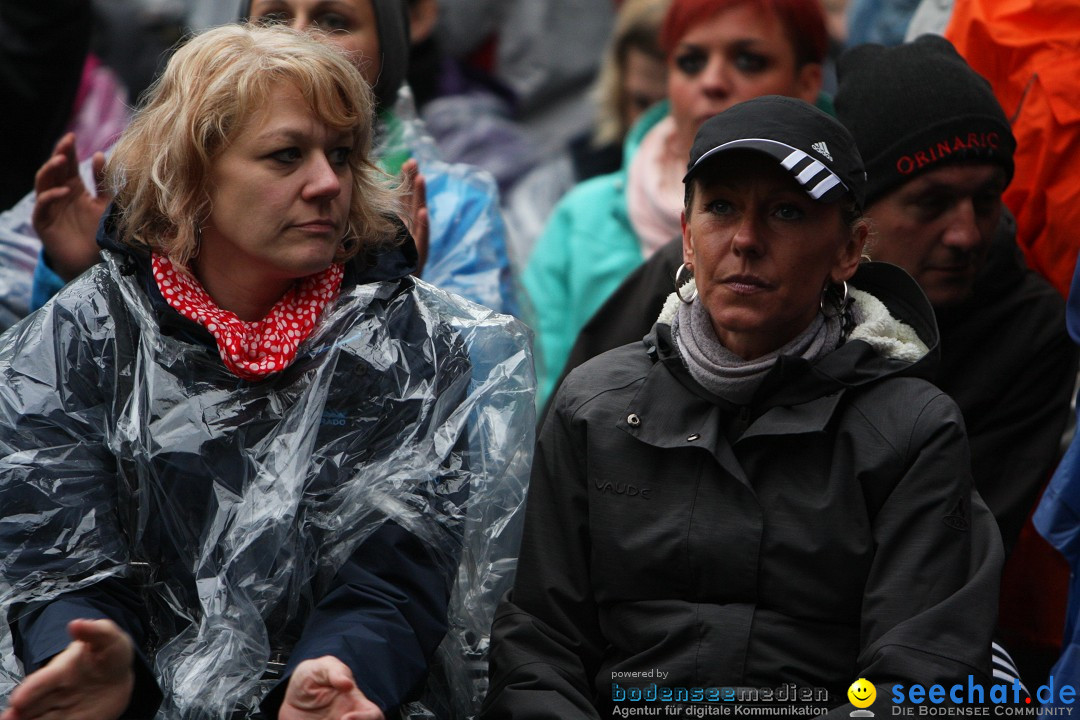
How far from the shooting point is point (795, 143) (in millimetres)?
2729

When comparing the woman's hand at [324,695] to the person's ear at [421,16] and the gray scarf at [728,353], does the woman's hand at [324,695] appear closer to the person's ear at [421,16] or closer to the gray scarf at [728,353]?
the gray scarf at [728,353]

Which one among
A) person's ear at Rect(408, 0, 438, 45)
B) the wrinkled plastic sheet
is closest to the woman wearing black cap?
the wrinkled plastic sheet

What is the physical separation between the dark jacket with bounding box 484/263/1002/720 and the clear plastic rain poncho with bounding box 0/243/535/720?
22 centimetres

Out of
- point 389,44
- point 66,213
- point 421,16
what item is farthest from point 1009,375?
point 421,16

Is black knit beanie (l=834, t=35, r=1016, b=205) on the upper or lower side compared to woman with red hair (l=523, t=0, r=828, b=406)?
upper

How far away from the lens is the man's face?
337 cm

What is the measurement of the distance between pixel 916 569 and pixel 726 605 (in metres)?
0.36

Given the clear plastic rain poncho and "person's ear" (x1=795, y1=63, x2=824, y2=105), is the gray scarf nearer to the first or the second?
the clear plastic rain poncho

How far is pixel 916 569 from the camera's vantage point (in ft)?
8.40

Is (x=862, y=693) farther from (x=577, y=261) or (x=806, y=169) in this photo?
(x=577, y=261)

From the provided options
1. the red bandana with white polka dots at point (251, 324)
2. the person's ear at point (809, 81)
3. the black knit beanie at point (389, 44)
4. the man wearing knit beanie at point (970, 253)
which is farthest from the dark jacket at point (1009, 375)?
the black knit beanie at point (389, 44)

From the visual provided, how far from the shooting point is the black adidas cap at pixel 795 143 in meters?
2.71

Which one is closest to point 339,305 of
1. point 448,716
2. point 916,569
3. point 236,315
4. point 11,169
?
point 236,315

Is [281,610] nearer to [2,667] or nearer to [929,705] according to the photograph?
[2,667]
